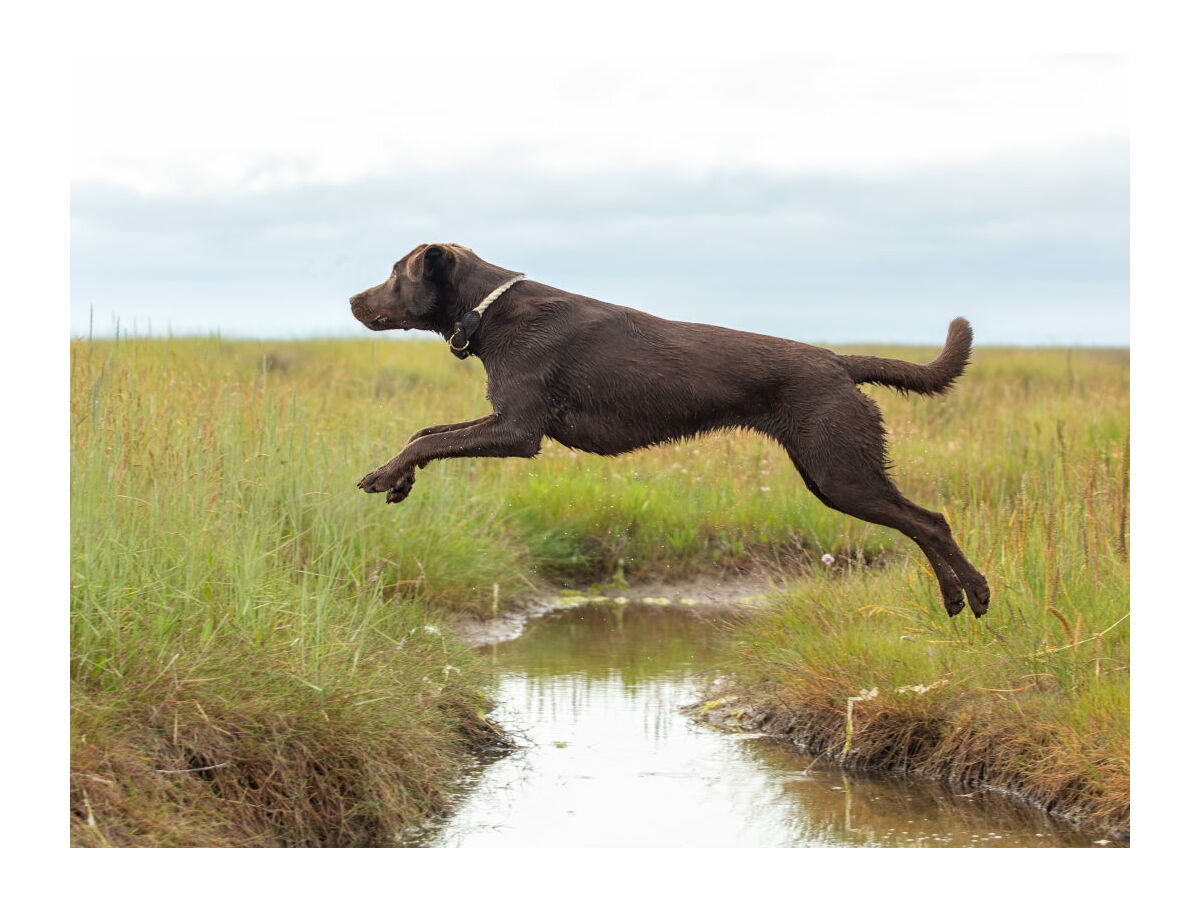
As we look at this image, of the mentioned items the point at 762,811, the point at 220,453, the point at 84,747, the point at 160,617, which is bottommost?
the point at 762,811

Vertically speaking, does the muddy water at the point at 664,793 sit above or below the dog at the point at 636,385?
below

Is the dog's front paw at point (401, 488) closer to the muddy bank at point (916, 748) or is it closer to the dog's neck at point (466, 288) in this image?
the dog's neck at point (466, 288)

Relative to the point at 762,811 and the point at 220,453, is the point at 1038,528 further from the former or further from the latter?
the point at 220,453

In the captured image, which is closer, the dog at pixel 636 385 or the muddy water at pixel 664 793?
the dog at pixel 636 385

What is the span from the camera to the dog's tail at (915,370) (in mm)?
5504

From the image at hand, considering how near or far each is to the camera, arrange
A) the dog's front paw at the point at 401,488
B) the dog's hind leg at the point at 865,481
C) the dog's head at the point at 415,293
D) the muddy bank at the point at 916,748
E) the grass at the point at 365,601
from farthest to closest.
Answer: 1. the muddy bank at the point at 916,748
2. the dog's head at the point at 415,293
3. the dog's hind leg at the point at 865,481
4. the dog's front paw at the point at 401,488
5. the grass at the point at 365,601

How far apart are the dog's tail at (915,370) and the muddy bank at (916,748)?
5.73ft

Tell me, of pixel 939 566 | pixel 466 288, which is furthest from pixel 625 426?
pixel 939 566

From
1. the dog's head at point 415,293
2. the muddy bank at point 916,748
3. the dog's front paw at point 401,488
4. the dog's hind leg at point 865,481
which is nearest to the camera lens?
the dog's front paw at point 401,488

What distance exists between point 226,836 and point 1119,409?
1149 cm

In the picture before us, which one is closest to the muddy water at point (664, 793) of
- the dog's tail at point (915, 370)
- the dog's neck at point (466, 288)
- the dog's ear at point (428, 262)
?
the dog's tail at point (915, 370)

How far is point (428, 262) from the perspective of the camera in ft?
17.8

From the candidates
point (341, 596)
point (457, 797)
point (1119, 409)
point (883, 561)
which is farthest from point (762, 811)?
point (1119, 409)

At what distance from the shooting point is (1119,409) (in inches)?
548
